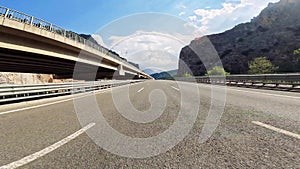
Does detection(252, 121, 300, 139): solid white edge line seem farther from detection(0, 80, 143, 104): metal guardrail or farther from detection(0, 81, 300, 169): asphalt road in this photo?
detection(0, 80, 143, 104): metal guardrail

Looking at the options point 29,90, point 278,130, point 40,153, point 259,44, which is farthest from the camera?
point 259,44

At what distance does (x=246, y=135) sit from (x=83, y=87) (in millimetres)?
13489

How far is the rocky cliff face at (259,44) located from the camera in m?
83.4

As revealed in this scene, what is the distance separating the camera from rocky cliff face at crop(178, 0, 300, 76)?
83.4 m

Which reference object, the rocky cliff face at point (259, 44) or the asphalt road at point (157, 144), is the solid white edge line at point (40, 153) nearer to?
the asphalt road at point (157, 144)

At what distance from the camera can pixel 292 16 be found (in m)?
110

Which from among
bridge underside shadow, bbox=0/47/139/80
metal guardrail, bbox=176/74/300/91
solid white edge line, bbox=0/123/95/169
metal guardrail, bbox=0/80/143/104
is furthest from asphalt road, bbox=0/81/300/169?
bridge underside shadow, bbox=0/47/139/80

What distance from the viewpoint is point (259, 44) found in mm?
99125

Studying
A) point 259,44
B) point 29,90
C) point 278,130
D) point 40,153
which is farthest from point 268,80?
point 259,44

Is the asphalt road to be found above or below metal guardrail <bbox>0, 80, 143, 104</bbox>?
below

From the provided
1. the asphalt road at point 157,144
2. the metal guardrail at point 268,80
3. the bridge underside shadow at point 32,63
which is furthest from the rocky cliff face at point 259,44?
the asphalt road at point 157,144

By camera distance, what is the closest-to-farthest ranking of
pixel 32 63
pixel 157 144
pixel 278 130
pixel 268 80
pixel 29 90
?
pixel 157 144 < pixel 278 130 < pixel 29 90 < pixel 268 80 < pixel 32 63

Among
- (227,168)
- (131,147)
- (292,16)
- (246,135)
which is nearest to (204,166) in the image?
(227,168)

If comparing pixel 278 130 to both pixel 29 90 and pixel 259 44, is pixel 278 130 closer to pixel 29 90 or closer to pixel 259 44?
pixel 29 90
